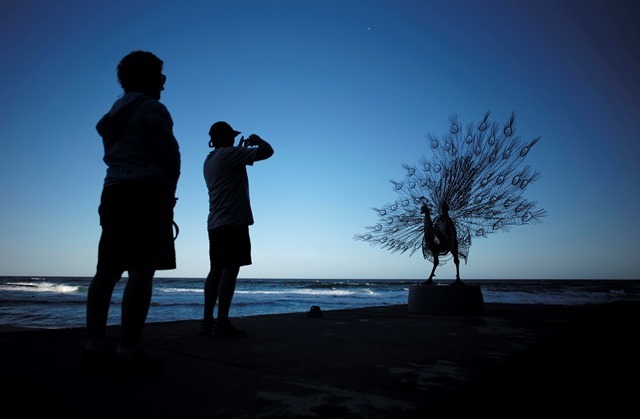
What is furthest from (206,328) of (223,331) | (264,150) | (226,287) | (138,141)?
(138,141)

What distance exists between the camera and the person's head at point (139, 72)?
75.2 inches

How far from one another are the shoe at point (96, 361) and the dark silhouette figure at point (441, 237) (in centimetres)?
421

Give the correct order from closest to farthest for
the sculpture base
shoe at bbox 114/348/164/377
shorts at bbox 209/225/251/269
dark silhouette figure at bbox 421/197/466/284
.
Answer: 1. shoe at bbox 114/348/164/377
2. shorts at bbox 209/225/251/269
3. the sculpture base
4. dark silhouette figure at bbox 421/197/466/284

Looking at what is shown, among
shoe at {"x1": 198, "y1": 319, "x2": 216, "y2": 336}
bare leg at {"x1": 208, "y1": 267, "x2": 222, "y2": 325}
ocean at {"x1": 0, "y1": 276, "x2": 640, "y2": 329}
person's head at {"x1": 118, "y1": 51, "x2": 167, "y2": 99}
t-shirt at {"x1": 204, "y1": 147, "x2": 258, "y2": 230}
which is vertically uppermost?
person's head at {"x1": 118, "y1": 51, "x2": 167, "y2": 99}

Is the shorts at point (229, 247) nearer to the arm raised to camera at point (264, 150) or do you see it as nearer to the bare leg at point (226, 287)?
the bare leg at point (226, 287)

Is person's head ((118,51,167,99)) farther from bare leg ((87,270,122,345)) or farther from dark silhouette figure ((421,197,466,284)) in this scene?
dark silhouette figure ((421,197,466,284))

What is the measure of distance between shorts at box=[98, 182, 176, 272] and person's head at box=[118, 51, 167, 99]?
1.92ft

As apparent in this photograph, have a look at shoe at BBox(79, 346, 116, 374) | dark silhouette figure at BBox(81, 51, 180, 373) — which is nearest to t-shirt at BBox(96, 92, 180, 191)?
dark silhouette figure at BBox(81, 51, 180, 373)

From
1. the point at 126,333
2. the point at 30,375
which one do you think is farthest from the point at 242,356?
the point at 30,375

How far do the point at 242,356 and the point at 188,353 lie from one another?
338 millimetres

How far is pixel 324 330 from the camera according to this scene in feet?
9.95

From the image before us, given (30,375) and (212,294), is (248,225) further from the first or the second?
(30,375)

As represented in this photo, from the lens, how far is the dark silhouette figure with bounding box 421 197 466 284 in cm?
490

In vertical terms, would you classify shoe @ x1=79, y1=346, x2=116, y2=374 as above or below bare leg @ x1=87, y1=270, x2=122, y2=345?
below
